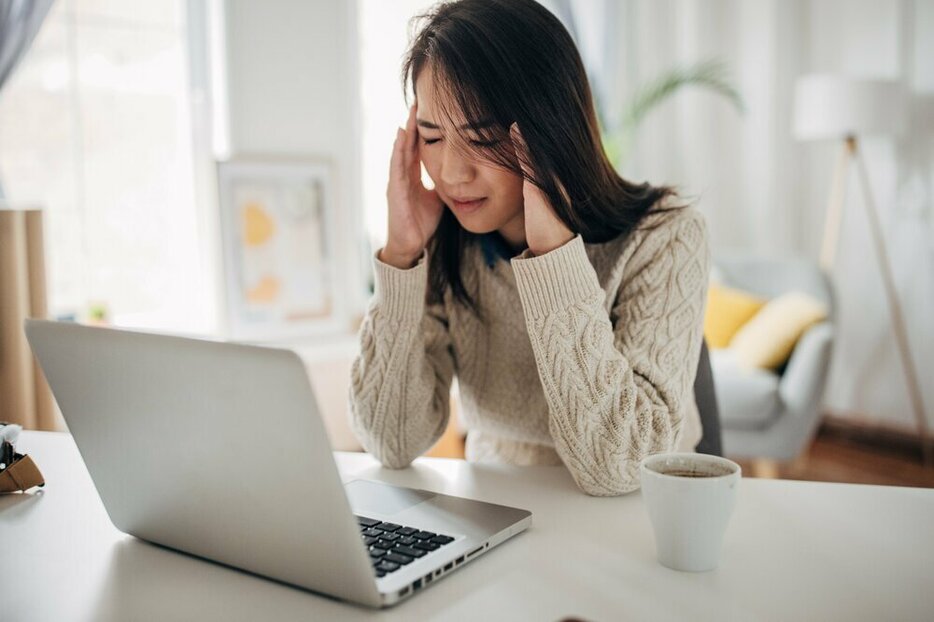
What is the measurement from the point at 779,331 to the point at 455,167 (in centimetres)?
208

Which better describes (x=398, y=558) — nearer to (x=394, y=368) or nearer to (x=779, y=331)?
(x=394, y=368)

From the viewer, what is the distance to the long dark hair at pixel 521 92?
3.66 feet

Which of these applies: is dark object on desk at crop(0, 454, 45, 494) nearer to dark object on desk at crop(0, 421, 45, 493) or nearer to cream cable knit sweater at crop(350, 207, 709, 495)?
dark object on desk at crop(0, 421, 45, 493)

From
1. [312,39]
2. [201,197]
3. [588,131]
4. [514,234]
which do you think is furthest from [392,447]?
[312,39]

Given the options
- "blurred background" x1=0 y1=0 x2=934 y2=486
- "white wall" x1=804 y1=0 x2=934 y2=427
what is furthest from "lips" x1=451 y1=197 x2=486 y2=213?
"white wall" x1=804 y1=0 x2=934 y2=427

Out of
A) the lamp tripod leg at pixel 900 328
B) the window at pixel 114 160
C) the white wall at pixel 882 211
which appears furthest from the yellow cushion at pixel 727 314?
the window at pixel 114 160

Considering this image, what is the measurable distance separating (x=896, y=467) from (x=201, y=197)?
2.83 meters

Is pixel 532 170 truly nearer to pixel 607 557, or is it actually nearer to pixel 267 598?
pixel 607 557

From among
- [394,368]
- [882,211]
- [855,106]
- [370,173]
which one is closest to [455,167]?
[394,368]

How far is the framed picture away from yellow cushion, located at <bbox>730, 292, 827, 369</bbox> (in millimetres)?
1515

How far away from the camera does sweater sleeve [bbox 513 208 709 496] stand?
1009 mm

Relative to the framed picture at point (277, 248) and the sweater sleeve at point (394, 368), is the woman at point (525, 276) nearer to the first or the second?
the sweater sleeve at point (394, 368)

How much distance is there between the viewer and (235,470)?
668 millimetres

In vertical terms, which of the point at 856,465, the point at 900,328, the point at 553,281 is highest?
the point at 553,281
